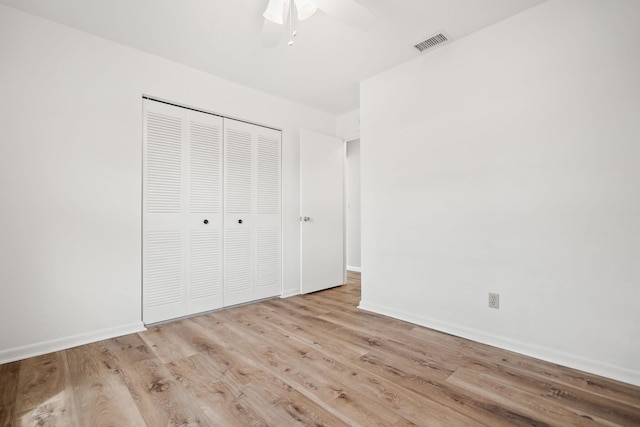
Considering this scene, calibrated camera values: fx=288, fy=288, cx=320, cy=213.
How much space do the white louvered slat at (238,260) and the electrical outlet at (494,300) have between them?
7.99ft

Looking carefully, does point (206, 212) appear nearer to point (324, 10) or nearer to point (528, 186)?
point (324, 10)

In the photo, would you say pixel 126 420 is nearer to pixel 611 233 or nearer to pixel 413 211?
pixel 413 211

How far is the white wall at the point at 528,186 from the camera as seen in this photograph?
1797mm

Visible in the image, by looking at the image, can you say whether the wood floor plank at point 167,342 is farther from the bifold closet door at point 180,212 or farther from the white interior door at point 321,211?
the white interior door at point 321,211

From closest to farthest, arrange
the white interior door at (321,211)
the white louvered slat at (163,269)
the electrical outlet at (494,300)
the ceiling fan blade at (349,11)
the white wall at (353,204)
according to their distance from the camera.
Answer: the ceiling fan blade at (349,11), the electrical outlet at (494,300), the white louvered slat at (163,269), the white interior door at (321,211), the white wall at (353,204)

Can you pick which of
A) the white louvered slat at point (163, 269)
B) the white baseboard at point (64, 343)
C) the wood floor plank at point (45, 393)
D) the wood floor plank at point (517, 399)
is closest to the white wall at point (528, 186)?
the wood floor plank at point (517, 399)

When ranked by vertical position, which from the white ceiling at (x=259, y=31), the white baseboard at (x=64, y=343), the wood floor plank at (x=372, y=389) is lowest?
the wood floor plank at (x=372, y=389)

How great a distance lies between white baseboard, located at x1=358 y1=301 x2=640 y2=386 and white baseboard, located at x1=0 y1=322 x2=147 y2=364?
2468mm

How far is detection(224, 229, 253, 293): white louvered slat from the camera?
10.5 ft

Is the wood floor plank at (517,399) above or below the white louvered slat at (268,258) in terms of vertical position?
below

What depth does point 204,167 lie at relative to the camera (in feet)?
9.91

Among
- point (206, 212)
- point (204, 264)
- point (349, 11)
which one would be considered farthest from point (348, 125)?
point (204, 264)

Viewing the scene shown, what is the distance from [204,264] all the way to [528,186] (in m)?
2.98

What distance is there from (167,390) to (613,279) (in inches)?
111
